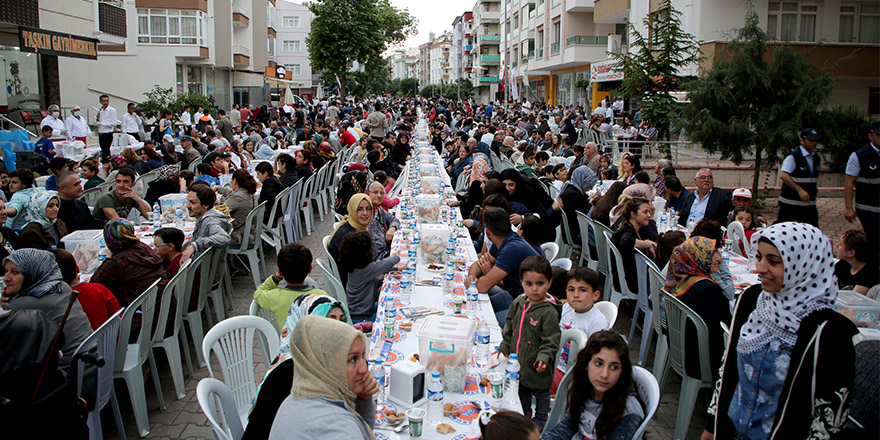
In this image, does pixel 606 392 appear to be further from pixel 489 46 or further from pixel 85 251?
pixel 489 46

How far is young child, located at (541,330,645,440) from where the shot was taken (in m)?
3.09

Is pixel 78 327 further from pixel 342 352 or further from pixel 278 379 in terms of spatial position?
pixel 342 352

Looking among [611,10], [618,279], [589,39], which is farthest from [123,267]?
[589,39]

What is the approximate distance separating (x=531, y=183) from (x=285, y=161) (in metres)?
4.21

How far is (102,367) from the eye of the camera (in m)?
3.99

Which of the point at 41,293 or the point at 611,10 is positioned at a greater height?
the point at 611,10

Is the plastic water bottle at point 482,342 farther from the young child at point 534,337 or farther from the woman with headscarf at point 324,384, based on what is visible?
the woman with headscarf at point 324,384

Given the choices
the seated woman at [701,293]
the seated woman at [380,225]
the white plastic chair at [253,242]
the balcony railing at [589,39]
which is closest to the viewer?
the seated woman at [701,293]

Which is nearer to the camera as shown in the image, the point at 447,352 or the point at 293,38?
the point at 447,352

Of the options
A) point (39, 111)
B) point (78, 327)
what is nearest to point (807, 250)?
point (78, 327)

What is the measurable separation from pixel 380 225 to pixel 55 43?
556 inches

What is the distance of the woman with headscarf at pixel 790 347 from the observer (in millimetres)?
2713

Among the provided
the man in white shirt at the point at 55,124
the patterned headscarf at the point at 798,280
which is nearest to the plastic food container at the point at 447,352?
the patterned headscarf at the point at 798,280

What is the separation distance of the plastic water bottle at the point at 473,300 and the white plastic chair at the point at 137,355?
231cm
